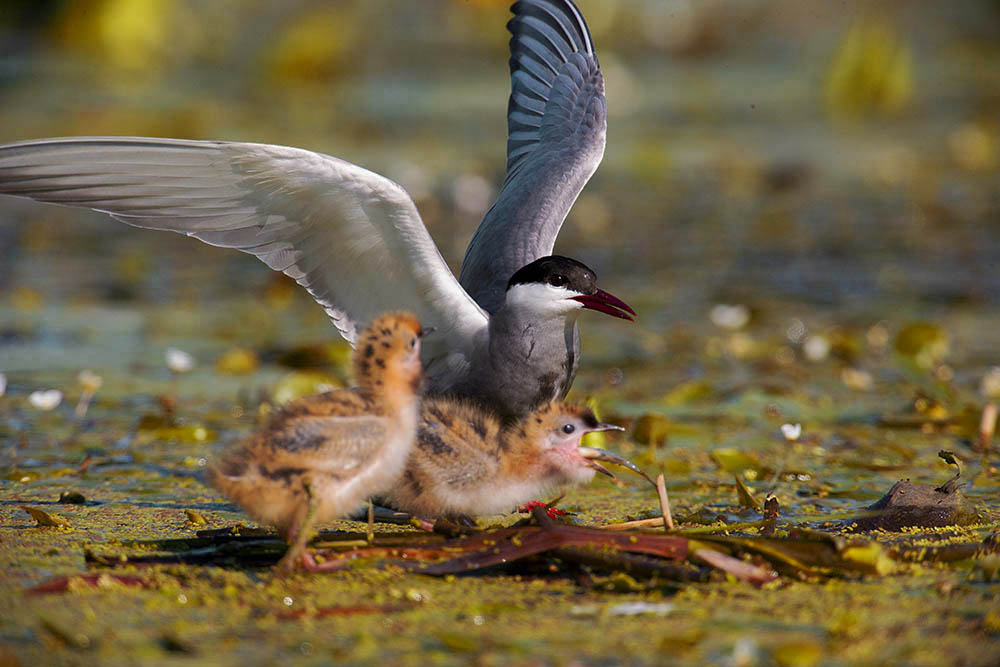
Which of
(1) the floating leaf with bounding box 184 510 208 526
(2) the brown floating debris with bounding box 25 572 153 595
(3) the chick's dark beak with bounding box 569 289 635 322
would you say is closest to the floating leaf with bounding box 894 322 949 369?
(3) the chick's dark beak with bounding box 569 289 635 322

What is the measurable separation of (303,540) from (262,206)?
4.21 feet

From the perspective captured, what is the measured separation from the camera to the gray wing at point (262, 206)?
13.3 feet

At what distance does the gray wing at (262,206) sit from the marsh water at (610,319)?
84cm

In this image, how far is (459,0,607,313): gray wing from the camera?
A: 4.99 metres

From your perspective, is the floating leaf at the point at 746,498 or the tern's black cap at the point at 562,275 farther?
the tern's black cap at the point at 562,275

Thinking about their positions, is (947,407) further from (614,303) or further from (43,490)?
(43,490)

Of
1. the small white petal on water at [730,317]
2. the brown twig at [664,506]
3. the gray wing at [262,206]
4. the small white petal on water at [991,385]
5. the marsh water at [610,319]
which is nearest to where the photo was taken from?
the marsh water at [610,319]

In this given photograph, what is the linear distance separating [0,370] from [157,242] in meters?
3.76

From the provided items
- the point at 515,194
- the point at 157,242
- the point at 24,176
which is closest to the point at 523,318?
the point at 515,194

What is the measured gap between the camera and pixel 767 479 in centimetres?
474

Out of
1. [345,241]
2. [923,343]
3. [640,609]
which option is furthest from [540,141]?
[640,609]

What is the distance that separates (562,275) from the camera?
437 centimetres

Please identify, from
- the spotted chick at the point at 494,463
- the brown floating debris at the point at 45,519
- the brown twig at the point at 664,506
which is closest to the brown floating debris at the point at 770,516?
the brown twig at the point at 664,506

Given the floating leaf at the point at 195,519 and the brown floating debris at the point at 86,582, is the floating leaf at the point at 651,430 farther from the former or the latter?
the brown floating debris at the point at 86,582
